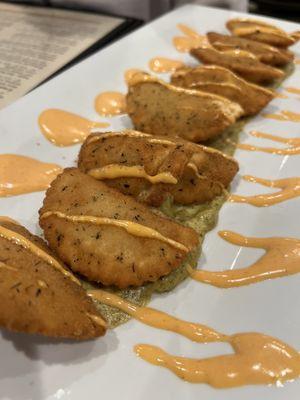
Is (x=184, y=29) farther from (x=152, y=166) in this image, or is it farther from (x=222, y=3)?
(x=152, y=166)

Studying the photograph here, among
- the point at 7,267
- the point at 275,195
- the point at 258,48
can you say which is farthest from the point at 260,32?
the point at 7,267

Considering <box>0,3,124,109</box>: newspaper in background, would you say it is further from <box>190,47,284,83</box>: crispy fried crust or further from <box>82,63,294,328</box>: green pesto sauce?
<box>82,63,294,328</box>: green pesto sauce

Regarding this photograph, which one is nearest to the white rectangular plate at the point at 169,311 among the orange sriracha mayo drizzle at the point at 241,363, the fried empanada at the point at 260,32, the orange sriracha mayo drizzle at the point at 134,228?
the orange sriracha mayo drizzle at the point at 241,363

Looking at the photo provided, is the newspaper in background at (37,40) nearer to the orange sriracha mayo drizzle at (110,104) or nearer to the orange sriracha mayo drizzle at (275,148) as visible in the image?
the orange sriracha mayo drizzle at (110,104)

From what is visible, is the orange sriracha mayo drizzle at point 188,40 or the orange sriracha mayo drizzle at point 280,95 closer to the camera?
the orange sriracha mayo drizzle at point 280,95

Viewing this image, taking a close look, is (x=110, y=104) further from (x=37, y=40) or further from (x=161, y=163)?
(x=37, y=40)

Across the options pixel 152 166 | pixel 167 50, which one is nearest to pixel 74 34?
pixel 167 50

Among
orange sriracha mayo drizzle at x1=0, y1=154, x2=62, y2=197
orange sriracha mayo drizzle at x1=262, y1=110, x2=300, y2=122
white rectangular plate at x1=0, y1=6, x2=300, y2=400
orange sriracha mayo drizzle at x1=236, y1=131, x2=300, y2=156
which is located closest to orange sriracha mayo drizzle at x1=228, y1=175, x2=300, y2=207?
white rectangular plate at x1=0, y1=6, x2=300, y2=400
